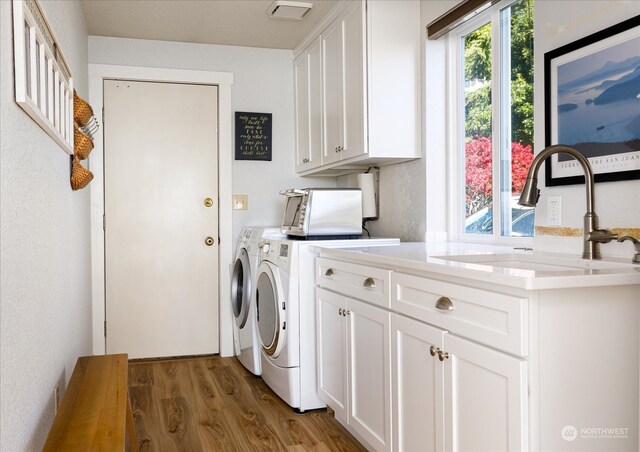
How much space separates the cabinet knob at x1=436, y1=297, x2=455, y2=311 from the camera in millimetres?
1719

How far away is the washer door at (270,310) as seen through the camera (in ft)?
9.81

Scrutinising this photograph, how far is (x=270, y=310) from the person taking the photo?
3.16 m

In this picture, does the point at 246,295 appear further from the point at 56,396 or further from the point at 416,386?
the point at 416,386

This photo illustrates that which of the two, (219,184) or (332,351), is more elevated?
(219,184)

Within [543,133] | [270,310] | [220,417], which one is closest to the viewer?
[543,133]

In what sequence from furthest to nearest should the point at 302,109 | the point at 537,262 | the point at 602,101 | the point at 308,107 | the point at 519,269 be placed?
the point at 302,109 < the point at 308,107 < the point at 537,262 < the point at 602,101 < the point at 519,269

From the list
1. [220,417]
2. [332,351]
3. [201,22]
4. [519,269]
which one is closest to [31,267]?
[519,269]

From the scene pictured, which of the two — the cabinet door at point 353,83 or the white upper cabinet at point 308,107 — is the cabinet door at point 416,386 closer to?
the cabinet door at point 353,83

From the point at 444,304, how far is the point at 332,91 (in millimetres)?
2084

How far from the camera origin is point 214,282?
4211mm

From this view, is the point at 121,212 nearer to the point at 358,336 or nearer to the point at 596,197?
the point at 358,336

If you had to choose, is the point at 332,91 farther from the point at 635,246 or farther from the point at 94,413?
the point at 94,413

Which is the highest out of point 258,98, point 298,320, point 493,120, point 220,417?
point 258,98

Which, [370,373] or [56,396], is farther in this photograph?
[370,373]
